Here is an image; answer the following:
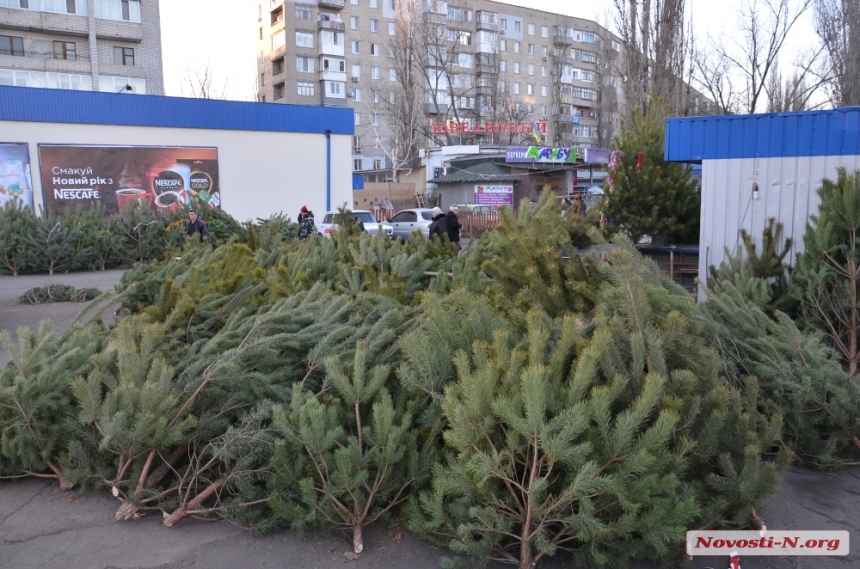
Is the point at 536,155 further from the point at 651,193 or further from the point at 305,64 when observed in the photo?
the point at 651,193

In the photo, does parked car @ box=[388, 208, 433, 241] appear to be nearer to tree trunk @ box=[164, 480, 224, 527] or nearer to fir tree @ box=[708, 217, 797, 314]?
fir tree @ box=[708, 217, 797, 314]

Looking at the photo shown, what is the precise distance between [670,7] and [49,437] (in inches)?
923

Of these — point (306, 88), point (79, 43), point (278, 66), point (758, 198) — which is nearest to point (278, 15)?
point (278, 66)

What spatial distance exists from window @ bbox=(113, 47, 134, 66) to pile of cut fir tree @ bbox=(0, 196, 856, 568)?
44964 millimetres

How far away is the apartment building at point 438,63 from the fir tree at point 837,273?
155 feet

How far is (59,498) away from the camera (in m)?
4.21

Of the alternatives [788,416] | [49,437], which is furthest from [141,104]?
[788,416]

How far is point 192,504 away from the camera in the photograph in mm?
3912

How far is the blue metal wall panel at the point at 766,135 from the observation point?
27.7 feet

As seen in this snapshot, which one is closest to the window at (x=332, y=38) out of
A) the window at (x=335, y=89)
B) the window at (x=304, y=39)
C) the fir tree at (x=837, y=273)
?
the window at (x=304, y=39)

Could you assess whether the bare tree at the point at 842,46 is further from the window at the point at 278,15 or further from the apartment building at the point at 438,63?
the window at the point at 278,15

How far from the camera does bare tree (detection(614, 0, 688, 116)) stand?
75.8 ft

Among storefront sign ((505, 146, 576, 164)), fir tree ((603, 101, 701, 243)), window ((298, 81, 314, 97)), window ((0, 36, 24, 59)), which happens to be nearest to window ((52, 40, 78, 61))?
window ((0, 36, 24, 59))

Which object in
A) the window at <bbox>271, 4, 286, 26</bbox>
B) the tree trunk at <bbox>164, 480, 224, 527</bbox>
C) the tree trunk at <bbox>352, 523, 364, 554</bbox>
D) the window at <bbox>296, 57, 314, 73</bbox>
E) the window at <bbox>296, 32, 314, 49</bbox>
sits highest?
the window at <bbox>271, 4, 286, 26</bbox>
